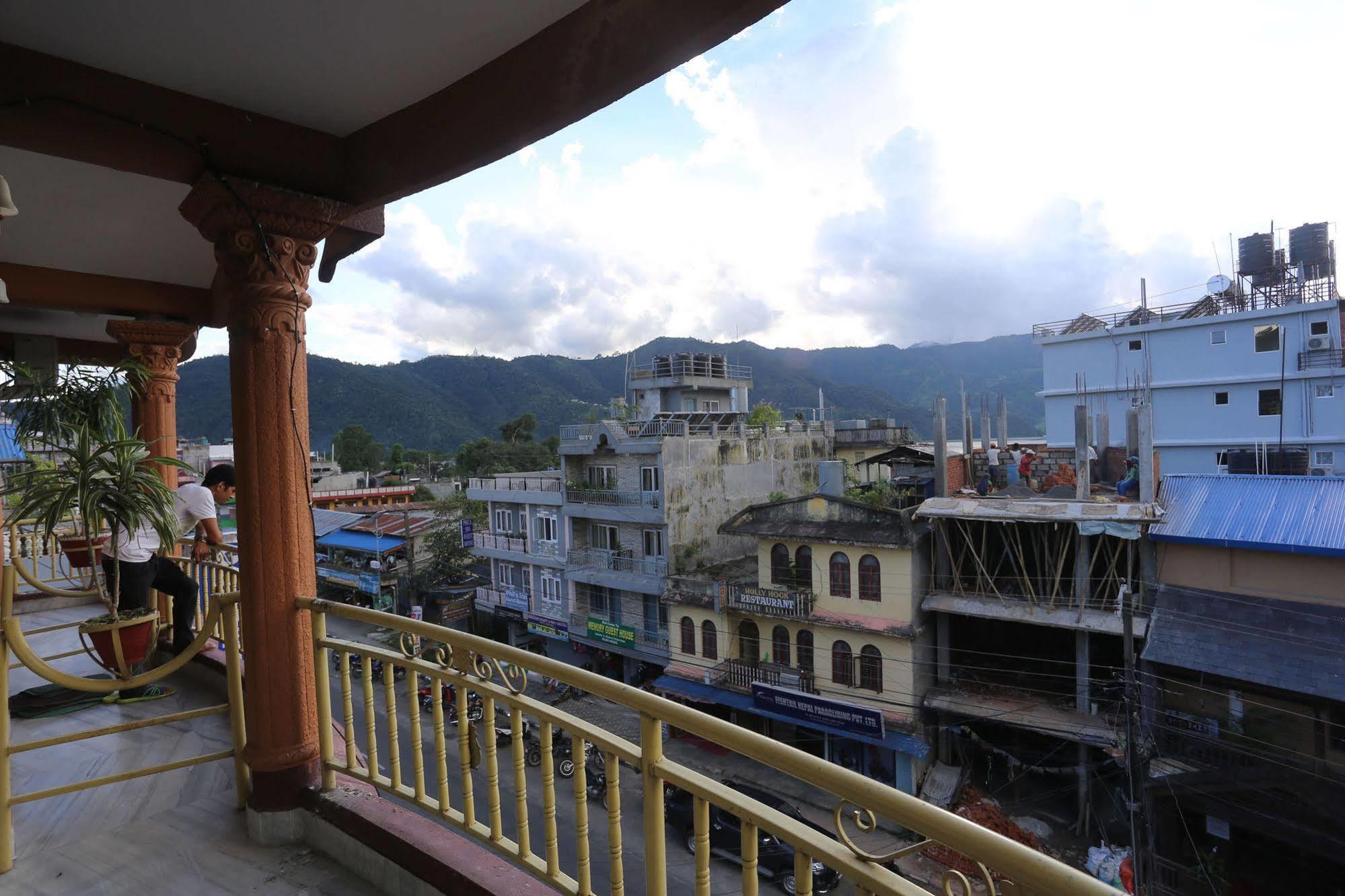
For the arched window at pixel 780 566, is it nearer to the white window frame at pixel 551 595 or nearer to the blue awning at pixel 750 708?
the blue awning at pixel 750 708

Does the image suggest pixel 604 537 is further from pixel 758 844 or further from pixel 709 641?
pixel 758 844

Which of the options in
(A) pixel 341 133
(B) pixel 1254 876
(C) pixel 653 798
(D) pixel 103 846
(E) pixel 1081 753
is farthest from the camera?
(E) pixel 1081 753

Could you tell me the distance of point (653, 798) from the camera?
1.58m

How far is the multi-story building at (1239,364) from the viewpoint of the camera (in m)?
18.2

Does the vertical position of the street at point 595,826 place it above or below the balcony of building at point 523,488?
below

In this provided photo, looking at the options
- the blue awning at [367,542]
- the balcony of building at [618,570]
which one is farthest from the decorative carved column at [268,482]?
the blue awning at [367,542]

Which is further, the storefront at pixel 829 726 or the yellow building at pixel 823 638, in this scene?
the yellow building at pixel 823 638

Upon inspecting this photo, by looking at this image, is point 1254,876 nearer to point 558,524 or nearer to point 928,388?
point 558,524

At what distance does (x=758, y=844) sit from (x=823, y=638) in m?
11.3

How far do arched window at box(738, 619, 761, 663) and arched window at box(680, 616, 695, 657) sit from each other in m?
1.20

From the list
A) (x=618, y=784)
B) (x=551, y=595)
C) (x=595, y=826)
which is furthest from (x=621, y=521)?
(x=618, y=784)

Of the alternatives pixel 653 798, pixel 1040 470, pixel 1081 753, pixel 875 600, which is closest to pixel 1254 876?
pixel 1081 753

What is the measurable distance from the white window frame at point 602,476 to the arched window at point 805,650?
22.6ft

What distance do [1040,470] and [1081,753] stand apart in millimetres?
7902
